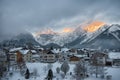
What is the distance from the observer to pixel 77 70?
50.3 m

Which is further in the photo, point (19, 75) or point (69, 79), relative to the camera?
point (19, 75)

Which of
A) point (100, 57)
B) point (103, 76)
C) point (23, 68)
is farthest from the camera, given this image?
point (100, 57)

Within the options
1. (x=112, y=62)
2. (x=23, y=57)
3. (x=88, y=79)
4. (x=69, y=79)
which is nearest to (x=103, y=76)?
(x=88, y=79)

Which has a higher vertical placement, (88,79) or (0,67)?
(0,67)

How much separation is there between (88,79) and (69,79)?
3.97 m

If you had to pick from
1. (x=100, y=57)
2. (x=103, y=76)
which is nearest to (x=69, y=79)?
(x=103, y=76)

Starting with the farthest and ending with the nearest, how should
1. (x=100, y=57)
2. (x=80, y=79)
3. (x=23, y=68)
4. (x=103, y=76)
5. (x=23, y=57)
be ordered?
(x=23, y=57)
(x=100, y=57)
(x=23, y=68)
(x=103, y=76)
(x=80, y=79)

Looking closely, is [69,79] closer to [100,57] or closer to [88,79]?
[88,79]

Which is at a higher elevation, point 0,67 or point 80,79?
point 0,67

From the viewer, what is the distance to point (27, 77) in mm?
49938

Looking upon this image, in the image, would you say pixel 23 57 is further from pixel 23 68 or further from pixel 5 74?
pixel 5 74

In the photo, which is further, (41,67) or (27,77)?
(41,67)

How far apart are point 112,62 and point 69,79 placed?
1038 inches

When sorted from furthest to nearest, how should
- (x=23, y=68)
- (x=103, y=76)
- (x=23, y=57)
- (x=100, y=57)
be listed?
(x=23, y=57) < (x=100, y=57) < (x=23, y=68) < (x=103, y=76)
